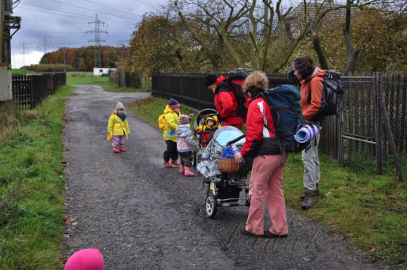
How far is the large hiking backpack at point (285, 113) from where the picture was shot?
4883mm

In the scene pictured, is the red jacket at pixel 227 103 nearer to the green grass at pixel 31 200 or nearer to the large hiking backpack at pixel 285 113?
the large hiking backpack at pixel 285 113

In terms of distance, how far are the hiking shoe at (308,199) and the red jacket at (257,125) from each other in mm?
1726

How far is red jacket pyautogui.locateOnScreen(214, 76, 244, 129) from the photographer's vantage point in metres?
6.40

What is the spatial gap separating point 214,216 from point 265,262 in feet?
4.91

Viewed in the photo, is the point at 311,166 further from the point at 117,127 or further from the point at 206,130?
the point at 117,127

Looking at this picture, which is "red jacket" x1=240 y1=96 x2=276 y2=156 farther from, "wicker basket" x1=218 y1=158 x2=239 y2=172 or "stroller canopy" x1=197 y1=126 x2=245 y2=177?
"stroller canopy" x1=197 y1=126 x2=245 y2=177

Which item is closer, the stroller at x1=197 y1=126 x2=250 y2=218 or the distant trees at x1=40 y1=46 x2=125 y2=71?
the stroller at x1=197 y1=126 x2=250 y2=218

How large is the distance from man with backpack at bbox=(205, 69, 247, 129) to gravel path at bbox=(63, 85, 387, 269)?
4.47ft

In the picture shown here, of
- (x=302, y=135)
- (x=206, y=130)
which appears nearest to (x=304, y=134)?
(x=302, y=135)

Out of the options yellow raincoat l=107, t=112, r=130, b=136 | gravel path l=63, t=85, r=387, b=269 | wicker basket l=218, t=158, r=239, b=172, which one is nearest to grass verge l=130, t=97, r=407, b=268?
gravel path l=63, t=85, r=387, b=269

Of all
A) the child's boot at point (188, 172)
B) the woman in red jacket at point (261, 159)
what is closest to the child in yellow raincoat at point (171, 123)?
the child's boot at point (188, 172)

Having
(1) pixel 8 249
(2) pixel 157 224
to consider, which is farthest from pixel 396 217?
(1) pixel 8 249

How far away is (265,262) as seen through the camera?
453 centimetres

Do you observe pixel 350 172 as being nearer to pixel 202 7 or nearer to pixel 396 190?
pixel 396 190
